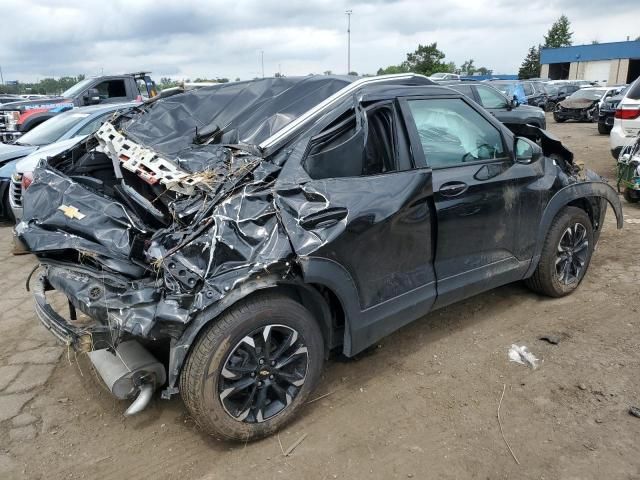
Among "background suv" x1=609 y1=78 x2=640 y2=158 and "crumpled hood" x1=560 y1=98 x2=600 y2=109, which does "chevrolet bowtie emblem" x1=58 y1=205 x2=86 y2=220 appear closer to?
"background suv" x1=609 y1=78 x2=640 y2=158

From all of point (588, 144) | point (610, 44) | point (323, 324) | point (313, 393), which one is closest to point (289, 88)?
point (323, 324)

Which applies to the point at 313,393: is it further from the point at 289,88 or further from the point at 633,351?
the point at 633,351

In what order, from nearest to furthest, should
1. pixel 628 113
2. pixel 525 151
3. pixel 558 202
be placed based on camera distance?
1. pixel 525 151
2. pixel 558 202
3. pixel 628 113

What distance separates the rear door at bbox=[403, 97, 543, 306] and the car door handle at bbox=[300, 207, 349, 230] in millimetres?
787

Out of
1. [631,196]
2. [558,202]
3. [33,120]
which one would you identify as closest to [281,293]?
[558,202]

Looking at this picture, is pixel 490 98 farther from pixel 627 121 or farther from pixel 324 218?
pixel 324 218

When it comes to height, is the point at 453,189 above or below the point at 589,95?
below

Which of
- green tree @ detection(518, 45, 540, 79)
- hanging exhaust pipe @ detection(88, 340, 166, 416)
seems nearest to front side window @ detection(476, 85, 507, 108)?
hanging exhaust pipe @ detection(88, 340, 166, 416)

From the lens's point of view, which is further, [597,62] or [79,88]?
[597,62]

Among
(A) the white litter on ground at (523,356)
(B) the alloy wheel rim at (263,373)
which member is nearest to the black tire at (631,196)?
(A) the white litter on ground at (523,356)

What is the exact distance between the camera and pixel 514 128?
4688 millimetres

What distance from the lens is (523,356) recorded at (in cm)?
366

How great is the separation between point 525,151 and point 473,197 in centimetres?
83

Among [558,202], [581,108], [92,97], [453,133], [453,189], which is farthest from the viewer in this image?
[581,108]
